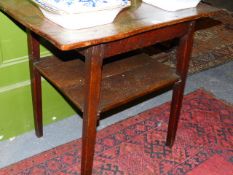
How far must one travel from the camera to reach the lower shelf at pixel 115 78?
1182 mm

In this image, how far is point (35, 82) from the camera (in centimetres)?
145

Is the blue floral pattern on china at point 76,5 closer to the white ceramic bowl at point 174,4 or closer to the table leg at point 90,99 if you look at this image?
the table leg at point 90,99

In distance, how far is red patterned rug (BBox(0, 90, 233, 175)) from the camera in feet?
4.85

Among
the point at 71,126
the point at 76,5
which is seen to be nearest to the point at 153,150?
the point at 71,126

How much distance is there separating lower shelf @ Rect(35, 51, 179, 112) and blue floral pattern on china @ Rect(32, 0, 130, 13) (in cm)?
35

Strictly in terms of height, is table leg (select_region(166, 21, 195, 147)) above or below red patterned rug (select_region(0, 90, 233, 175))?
above

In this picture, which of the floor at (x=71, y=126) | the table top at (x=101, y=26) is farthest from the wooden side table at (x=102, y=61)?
the floor at (x=71, y=126)

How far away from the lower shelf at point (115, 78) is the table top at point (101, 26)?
0.89 feet

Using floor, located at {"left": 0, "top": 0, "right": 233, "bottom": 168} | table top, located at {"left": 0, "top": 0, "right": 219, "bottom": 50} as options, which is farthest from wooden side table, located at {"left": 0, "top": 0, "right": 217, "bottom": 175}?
floor, located at {"left": 0, "top": 0, "right": 233, "bottom": 168}

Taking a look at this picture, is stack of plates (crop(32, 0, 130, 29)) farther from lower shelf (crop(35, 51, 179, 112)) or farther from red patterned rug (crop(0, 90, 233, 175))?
red patterned rug (crop(0, 90, 233, 175))

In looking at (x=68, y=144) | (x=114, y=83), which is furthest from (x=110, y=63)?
(x=68, y=144)

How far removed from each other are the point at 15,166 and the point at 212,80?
60.2 inches

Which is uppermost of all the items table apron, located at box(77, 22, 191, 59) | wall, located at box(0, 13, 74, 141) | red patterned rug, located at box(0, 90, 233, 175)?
table apron, located at box(77, 22, 191, 59)

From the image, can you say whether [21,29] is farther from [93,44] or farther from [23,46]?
[93,44]
